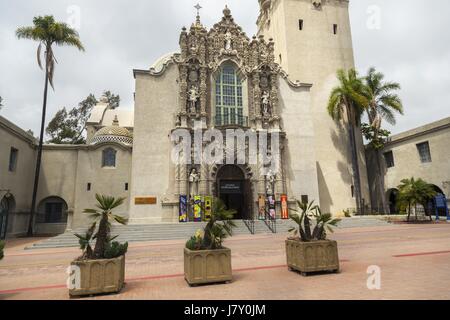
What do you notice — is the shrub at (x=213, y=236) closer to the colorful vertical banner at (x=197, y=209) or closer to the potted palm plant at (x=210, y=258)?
the potted palm plant at (x=210, y=258)

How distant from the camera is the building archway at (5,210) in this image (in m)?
21.1

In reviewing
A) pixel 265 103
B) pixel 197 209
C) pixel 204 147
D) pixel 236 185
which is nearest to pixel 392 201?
pixel 265 103

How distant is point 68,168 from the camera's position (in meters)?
25.1

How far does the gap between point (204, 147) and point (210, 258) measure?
1799cm

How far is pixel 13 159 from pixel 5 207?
366cm

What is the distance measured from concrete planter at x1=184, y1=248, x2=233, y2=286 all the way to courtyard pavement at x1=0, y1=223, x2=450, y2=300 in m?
0.22

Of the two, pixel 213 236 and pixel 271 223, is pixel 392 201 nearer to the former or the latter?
pixel 271 223

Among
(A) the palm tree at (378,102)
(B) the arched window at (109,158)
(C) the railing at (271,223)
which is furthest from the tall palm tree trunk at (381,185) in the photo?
(B) the arched window at (109,158)

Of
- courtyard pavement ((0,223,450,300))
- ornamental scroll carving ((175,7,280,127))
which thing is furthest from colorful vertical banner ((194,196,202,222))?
courtyard pavement ((0,223,450,300))

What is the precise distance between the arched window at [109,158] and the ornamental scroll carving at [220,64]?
289 inches

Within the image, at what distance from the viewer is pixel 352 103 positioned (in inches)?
1178
